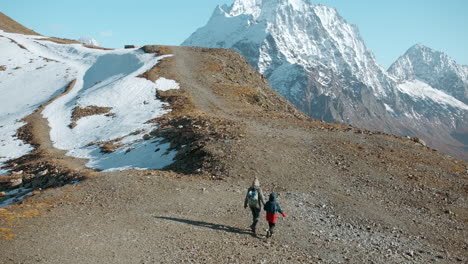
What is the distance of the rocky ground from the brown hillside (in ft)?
333

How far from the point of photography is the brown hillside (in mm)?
119206

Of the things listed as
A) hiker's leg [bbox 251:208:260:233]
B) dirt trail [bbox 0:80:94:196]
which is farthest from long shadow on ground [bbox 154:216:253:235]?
dirt trail [bbox 0:80:94:196]

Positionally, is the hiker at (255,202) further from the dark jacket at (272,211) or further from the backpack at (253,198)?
the dark jacket at (272,211)

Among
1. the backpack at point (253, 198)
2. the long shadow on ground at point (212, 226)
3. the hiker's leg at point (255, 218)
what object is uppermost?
the backpack at point (253, 198)

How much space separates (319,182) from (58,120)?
38621 millimetres

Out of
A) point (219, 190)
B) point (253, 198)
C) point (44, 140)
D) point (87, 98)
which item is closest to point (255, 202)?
point (253, 198)

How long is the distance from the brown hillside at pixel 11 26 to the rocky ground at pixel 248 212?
101612mm

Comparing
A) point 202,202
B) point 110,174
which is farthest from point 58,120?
point 202,202

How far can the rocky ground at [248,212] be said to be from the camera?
15648 mm

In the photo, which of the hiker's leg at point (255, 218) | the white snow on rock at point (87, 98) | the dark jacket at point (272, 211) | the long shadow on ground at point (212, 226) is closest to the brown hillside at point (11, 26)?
the white snow on rock at point (87, 98)

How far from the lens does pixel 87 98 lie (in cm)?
5691

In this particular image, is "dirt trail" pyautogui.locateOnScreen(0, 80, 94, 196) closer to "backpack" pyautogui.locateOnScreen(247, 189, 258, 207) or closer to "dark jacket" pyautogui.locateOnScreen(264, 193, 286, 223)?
"backpack" pyautogui.locateOnScreen(247, 189, 258, 207)

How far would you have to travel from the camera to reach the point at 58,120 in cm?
5144

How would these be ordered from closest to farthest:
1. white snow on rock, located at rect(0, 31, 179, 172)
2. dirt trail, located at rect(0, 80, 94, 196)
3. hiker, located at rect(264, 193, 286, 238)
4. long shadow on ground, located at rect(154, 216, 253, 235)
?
hiker, located at rect(264, 193, 286, 238) < long shadow on ground, located at rect(154, 216, 253, 235) < dirt trail, located at rect(0, 80, 94, 196) < white snow on rock, located at rect(0, 31, 179, 172)
